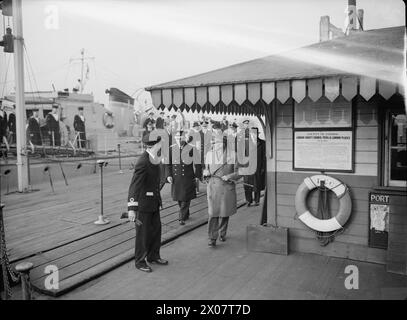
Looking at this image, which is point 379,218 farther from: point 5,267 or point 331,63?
point 5,267

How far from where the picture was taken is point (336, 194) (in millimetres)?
4883

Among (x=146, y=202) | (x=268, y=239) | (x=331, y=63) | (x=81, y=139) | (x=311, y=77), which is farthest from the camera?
(x=81, y=139)

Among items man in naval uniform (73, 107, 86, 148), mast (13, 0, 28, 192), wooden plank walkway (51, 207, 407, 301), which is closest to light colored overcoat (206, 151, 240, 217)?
wooden plank walkway (51, 207, 407, 301)

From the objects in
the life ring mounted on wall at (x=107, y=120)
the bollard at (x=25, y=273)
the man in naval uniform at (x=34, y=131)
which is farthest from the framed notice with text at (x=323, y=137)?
the life ring mounted on wall at (x=107, y=120)

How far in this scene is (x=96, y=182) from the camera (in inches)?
510

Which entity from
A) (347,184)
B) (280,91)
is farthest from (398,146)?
(280,91)

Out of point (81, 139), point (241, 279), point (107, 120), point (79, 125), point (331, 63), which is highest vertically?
point (107, 120)

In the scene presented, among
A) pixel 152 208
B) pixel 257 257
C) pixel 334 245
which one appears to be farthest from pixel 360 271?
pixel 152 208

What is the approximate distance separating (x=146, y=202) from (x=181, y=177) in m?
2.61

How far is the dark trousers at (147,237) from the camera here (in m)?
4.76

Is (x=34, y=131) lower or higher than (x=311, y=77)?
lower

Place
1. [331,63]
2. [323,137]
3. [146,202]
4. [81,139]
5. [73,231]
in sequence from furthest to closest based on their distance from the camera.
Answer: [81,139] < [73,231] < [323,137] < [146,202] < [331,63]

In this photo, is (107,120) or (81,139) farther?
(107,120)

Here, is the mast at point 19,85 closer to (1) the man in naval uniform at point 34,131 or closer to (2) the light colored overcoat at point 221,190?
(1) the man in naval uniform at point 34,131
